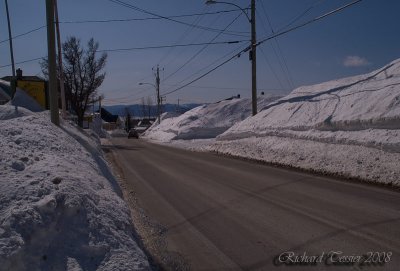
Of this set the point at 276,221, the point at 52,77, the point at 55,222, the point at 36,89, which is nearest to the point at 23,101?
the point at 52,77

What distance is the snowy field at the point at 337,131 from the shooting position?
13.2 metres

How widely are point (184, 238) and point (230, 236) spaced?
2.44 ft

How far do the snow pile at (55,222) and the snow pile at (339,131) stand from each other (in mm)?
8417

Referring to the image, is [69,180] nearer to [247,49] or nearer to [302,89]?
[247,49]

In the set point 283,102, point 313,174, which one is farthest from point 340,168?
point 283,102

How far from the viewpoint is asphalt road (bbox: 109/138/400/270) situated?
5.70m

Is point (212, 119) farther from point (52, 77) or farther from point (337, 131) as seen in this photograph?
point (52, 77)

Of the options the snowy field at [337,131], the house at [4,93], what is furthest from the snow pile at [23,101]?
the house at [4,93]

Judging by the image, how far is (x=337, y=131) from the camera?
17156 millimetres

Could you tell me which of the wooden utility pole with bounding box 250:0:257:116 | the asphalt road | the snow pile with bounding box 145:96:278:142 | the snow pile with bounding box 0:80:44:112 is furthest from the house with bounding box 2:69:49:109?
the snow pile with bounding box 145:96:278:142

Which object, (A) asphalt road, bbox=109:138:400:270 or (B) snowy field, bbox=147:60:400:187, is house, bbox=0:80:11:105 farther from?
(A) asphalt road, bbox=109:138:400:270

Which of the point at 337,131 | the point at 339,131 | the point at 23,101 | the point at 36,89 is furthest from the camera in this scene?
the point at 36,89

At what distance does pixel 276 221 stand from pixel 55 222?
4.17m

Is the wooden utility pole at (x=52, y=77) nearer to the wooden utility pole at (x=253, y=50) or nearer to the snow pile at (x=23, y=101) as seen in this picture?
the snow pile at (x=23, y=101)
